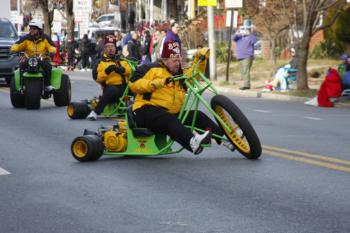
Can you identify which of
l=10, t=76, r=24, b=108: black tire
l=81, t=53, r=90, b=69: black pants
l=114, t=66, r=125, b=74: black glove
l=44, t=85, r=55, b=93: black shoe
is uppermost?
l=114, t=66, r=125, b=74: black glove

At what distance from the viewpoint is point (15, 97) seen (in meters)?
20.2

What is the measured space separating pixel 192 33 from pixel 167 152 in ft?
133

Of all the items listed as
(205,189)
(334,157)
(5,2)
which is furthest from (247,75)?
(205,189)

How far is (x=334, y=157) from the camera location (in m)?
11.9

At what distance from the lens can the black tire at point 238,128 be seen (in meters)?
10.7

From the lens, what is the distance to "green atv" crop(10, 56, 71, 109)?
19609mm

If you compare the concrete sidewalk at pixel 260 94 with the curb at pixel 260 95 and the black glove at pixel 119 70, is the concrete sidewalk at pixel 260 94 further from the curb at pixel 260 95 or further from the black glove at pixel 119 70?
the black glove at pixel 119 70

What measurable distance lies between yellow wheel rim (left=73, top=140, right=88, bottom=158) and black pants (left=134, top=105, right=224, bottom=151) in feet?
2.11

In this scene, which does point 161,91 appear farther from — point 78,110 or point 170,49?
point 78,110

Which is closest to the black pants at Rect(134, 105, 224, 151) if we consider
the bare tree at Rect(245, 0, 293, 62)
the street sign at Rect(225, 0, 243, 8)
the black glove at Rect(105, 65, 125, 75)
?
the black glove at Rect(105, 65, 125, 75)

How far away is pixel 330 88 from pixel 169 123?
44.2 feet

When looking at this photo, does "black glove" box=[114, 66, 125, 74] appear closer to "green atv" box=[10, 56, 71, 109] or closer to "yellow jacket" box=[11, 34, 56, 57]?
"green atv" box=[10, 56, 71, 109]

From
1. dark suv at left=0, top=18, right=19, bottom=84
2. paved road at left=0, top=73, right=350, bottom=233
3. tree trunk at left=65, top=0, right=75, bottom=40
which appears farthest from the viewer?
tree trunk at left=65, top=0, right=75, bottom=40

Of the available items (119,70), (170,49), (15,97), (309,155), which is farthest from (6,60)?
(170,49)
